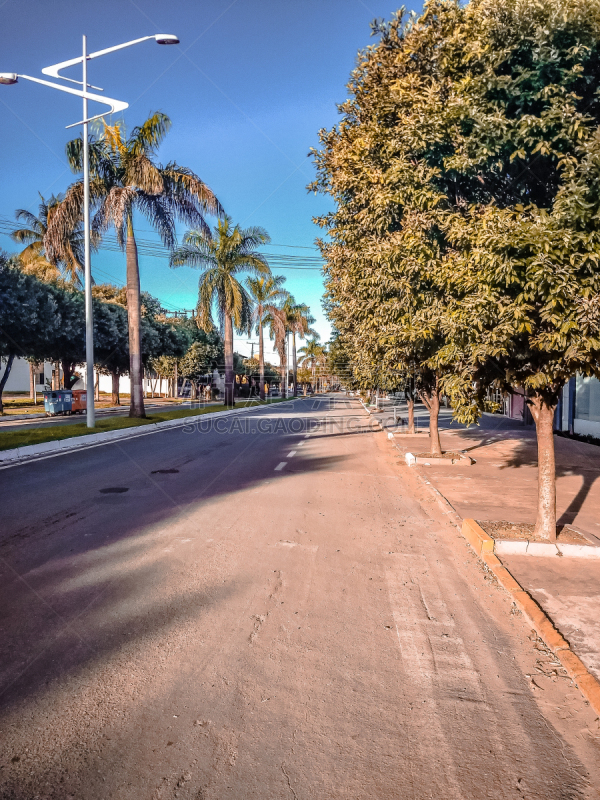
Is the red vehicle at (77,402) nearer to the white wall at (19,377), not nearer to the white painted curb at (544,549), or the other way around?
the white painted curb at (544,549)

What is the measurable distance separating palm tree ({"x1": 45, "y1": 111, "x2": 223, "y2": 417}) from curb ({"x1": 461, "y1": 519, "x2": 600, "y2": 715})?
67.5 ft

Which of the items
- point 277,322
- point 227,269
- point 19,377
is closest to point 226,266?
point 227,269

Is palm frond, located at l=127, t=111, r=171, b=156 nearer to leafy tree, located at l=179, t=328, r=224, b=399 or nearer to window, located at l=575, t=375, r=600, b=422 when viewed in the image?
window, located at l=575, t=375, r=600, b=422

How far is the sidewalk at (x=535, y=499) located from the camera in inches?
177

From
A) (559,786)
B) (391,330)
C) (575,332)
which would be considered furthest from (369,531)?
(559,786)

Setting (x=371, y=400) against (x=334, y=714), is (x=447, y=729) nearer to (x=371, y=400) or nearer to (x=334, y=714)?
(x=334, y=714)

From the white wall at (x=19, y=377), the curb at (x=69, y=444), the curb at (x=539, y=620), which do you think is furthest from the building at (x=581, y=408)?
the white wall at (x=19, y=377)

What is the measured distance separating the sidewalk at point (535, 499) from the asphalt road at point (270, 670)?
1.34 ft

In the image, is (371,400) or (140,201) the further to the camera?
(371,400)

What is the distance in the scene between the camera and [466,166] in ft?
20.5

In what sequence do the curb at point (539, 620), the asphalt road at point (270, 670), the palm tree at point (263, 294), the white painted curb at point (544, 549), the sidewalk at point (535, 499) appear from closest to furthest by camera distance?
1. the asphalt road at point (270, 670)
2. the curb at point (539, 620)
3. the sidewalk at point (535, 499)
4. the white painted curb at point (544, 549)
5. the palm tree at point (263, 294)

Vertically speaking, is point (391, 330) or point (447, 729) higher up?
point (391, 330)

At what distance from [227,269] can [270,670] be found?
3438 cm

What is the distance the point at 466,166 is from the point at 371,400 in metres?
50.2
